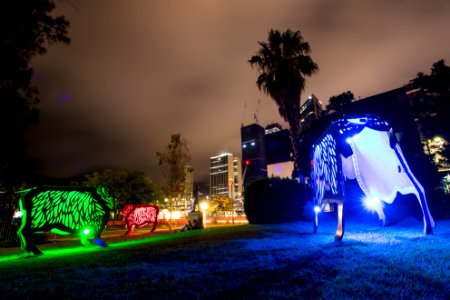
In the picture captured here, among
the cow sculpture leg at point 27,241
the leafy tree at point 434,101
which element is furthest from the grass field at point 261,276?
the leafy tree at point 434,101

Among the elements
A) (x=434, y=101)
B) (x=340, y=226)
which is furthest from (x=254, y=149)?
(x=340, y=226)

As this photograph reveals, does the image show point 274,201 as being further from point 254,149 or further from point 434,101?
point 254,149

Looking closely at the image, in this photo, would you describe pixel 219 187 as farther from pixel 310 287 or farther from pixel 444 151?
pixel 310 287

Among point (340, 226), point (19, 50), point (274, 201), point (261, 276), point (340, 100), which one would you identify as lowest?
point (261, 276)

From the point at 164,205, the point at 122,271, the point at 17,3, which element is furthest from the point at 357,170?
the point at 164,205

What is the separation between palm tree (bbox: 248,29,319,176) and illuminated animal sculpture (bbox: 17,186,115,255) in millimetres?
11526

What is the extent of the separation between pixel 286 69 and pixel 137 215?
48.5 feet

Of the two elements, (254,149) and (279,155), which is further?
(254,149)

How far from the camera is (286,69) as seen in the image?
1686cm

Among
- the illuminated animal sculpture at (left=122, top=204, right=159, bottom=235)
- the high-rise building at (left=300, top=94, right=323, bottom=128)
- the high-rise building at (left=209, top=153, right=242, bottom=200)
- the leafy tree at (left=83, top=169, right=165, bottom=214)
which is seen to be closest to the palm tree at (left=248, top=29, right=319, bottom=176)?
the illuminated animal sculpture at (left=122, top=204, right=159, bottom=235)

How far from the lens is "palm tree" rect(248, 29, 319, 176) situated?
651 inches

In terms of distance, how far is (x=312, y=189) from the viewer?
30.0ft

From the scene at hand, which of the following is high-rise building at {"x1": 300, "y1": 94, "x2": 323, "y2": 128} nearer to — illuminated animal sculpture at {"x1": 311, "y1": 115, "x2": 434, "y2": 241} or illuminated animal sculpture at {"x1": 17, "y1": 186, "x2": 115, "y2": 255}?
illuminated animal sculpture at {"x1": 311, "y1": 115, "x2": 434, "y2": 241}

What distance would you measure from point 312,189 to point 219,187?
588 feet
